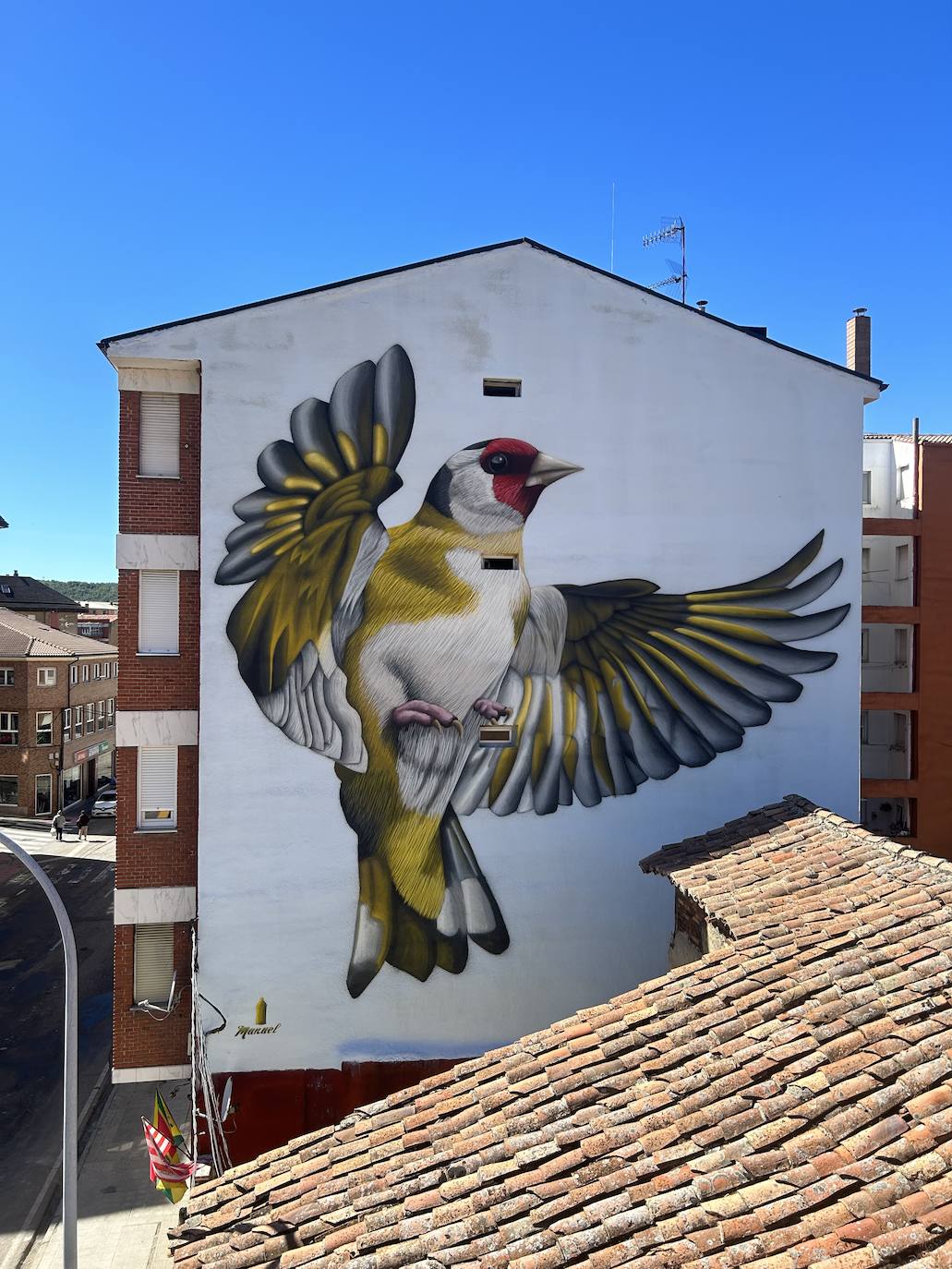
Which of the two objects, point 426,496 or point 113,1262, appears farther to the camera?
point 426,496

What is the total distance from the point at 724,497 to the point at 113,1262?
15.8m

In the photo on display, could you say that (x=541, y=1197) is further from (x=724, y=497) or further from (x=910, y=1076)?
(x=724, y=497)

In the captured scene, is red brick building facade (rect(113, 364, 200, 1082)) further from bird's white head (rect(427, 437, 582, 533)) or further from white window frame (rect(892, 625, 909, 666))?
white window frame (rect(892, 625, 909, 666))

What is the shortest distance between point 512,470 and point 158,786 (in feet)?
26.1

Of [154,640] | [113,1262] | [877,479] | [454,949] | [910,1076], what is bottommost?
[113,1262]

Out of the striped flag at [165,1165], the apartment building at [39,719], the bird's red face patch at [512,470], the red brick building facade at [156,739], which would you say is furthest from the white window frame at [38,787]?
the bird's red face patch at [512,470]

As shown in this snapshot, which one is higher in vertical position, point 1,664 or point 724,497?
point 724,497

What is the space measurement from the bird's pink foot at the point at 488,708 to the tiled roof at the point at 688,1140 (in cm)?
647

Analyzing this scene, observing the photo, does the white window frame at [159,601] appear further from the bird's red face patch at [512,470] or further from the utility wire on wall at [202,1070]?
the bird's red face patch at [512,470]

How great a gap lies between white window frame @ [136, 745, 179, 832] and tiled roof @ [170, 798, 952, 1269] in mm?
7929

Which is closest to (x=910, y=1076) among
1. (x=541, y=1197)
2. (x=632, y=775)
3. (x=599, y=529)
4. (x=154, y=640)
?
(x=541, y=1197)

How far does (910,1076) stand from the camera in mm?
6660

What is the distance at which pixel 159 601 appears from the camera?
51.2ft

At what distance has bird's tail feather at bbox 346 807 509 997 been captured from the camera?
49.3 feet
